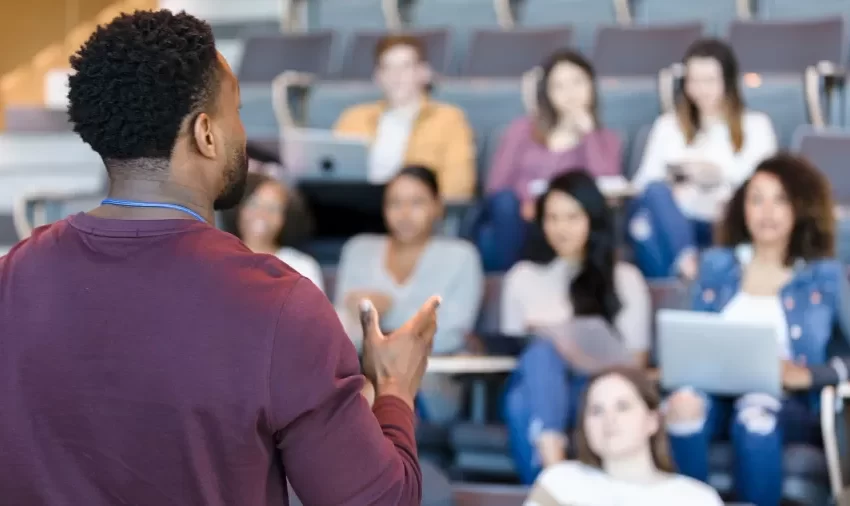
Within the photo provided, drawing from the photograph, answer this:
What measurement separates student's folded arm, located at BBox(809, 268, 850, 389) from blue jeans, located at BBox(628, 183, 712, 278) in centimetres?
25

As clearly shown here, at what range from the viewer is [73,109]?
554 millimetres

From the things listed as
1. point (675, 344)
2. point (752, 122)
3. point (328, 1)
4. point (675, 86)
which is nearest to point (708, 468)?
point (675, 344)

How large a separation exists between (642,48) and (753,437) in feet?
3.54

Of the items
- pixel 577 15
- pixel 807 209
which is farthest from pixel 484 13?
pixel 807 209

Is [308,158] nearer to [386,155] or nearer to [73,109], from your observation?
[386,155]

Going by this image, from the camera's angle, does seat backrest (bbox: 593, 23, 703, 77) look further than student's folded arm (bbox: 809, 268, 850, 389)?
Yes

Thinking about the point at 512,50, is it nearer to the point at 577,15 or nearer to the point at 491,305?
the point at 577,15

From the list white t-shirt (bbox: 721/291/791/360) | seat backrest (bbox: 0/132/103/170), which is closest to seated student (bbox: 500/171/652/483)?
white t-shirt (bbox: 721/291/791/360)

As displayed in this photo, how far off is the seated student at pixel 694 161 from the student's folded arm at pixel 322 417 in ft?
3.84

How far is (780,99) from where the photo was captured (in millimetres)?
→ 1997

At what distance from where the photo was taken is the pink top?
71.3 inches

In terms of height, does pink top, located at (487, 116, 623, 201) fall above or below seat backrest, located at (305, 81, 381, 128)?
below

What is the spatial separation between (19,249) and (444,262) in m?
1.10

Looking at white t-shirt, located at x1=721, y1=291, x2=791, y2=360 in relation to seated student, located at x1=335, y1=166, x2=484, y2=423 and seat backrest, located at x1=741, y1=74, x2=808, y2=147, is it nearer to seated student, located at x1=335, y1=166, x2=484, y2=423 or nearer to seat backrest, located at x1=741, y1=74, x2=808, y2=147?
seated student, located at x1=335, y1=166, x2=484, y2=423
